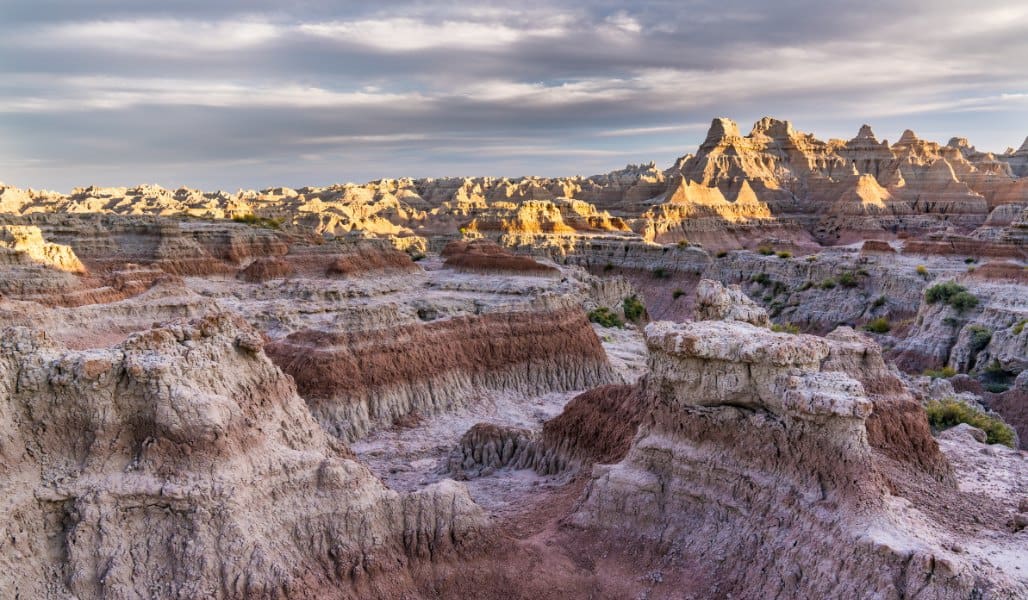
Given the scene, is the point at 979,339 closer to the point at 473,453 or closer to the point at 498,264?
the point at 498,264

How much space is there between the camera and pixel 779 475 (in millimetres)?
12617

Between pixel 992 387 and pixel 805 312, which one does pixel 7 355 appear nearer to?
pixel 992 387

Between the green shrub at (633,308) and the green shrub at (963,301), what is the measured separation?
22370mm

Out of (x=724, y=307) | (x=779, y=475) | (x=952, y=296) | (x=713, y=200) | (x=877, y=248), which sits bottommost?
(x=952, y=296)

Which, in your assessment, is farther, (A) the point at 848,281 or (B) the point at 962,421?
(A) the point at 848,281

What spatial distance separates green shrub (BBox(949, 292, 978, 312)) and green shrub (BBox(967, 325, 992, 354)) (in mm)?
3762

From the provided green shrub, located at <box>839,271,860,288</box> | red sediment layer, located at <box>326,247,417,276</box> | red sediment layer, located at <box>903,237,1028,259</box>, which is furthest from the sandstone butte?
green shrub, located at <box>839,271,860,288</box>

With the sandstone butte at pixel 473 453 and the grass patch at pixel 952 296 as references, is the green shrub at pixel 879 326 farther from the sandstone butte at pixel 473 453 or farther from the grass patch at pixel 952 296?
the sandstone butte at pixel 473 453

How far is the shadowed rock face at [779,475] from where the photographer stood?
10.9 metres

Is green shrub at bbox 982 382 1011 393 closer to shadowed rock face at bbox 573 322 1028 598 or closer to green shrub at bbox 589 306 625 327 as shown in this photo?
green shrub at bbox 589 306 625 327

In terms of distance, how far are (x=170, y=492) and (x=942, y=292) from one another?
46116 millimetres

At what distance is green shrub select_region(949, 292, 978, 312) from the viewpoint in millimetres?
42156

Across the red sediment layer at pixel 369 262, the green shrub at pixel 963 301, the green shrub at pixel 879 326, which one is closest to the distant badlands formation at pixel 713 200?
the red sediment layer at pixel 369 262

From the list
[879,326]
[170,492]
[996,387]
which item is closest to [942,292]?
[879,326]
